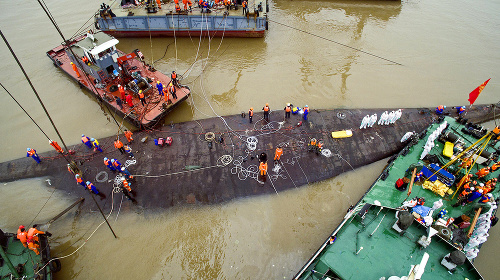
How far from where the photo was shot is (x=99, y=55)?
16109mm

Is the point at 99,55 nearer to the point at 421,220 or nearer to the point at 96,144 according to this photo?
the point at 96,144

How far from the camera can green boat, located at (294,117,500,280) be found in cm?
923

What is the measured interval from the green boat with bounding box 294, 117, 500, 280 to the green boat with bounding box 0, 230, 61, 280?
10026 mm

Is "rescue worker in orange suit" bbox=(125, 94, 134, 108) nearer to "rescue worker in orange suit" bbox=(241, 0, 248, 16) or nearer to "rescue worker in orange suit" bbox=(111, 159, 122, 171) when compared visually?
"rescue worker in orange suit" bbox=(111, 159, 122, 171)

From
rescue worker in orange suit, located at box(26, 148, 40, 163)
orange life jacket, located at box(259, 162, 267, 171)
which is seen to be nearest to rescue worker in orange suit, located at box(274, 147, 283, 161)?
orange life jacket, located at box(259, 162, 267, 171)

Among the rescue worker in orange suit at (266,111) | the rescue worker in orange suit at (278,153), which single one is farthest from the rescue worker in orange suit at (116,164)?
the rescue worker in orange suit at (266,111)

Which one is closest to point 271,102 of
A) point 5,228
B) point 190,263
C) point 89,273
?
point 190,263

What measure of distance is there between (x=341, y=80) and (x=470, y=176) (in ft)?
34.4

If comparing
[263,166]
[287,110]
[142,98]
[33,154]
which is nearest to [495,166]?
[287,110]

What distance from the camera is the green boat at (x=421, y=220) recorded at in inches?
364

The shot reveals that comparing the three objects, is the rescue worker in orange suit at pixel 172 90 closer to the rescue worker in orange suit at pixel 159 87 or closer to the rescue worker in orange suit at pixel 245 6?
the rescue worker in orange suit at pixel 159 87

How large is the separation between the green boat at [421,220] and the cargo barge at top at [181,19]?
15.9 meters

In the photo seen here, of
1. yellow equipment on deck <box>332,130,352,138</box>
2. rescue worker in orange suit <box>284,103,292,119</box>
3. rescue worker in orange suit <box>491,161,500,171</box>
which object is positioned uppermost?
rescue worker in orange suit <box>284,103,292,119</box>

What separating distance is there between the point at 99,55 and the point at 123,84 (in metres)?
2.14
